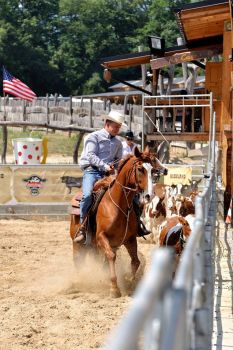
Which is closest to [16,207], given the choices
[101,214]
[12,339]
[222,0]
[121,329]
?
[222,0]

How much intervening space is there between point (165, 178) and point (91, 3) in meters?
96.3

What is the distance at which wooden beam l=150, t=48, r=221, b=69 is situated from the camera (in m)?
17.9

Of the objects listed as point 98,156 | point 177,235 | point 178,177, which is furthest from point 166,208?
point 177,235

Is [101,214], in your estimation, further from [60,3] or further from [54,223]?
[60,3]

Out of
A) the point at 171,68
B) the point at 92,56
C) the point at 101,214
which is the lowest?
the point at 101,214

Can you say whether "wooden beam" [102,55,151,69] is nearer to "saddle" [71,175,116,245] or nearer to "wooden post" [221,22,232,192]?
"wooden post" [221,22,232,192]

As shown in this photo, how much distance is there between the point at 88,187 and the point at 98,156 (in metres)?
0.47

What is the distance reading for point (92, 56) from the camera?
9525 cm

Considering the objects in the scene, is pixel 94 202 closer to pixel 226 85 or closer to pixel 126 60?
pixel 226 85


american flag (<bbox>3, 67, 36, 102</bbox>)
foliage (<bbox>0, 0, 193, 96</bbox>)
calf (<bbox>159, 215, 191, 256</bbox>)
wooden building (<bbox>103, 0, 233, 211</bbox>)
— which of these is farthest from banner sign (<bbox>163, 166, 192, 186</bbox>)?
foliage (<bbox>0, 0, 193, 96</bbox>)

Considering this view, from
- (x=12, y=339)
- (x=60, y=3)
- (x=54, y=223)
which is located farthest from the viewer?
(x=60, y=3)

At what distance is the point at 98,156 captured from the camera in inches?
393

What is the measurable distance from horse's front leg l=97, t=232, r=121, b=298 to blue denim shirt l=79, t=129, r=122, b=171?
3.20 ft

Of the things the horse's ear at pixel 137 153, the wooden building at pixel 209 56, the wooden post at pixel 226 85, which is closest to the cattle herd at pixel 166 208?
the horse's ear at pixel 137 153
